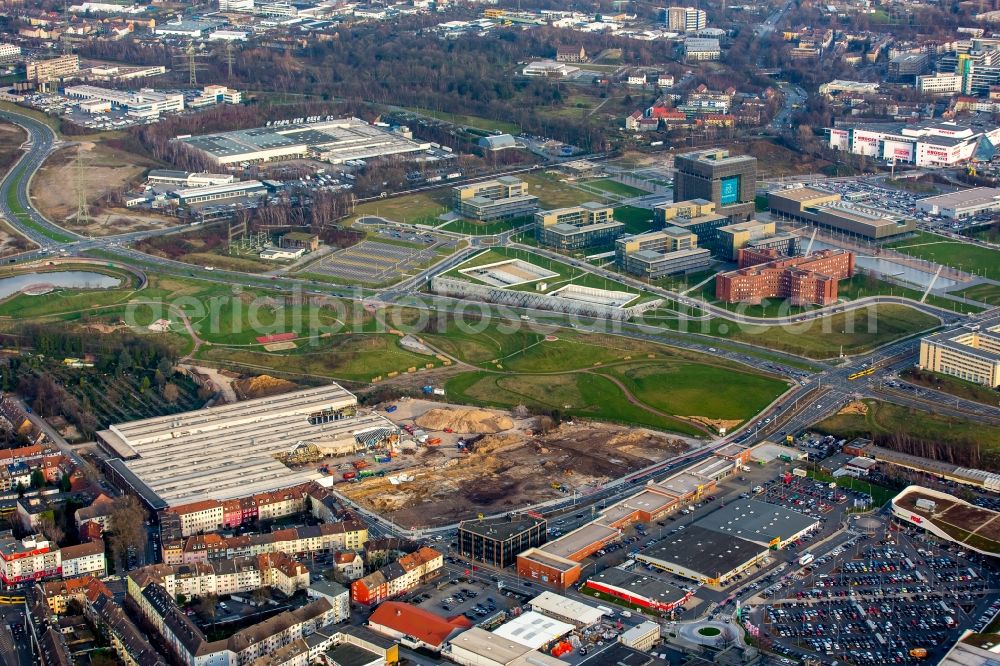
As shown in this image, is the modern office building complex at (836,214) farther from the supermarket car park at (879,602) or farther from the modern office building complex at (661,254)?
the supermarket car park at (879,602)

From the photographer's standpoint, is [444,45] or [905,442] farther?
[444,45]

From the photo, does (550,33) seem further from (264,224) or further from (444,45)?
(264,224)

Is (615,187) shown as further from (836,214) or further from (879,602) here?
(879,602)

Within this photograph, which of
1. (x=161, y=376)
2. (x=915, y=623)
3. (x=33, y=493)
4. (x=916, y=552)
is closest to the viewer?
(x=915, y=623)

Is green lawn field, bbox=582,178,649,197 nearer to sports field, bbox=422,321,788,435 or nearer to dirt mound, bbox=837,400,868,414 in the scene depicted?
sports field, bbox=422,321,788,435

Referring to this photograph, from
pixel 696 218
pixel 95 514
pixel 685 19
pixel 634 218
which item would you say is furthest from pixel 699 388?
pixel 685 19

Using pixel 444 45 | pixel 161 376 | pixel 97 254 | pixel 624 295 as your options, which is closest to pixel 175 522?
pixel 161 376
